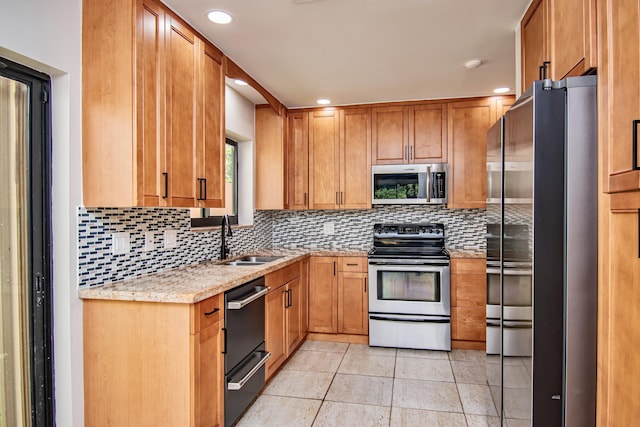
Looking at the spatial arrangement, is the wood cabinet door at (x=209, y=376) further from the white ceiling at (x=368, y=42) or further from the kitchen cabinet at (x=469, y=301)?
the kitchen cabinet at (x=469, y=301)

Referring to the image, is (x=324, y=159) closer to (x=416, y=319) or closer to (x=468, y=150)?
(x=468, y=150)

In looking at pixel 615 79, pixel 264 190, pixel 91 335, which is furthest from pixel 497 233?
pixel 264 190

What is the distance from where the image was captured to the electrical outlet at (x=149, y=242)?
246 cm

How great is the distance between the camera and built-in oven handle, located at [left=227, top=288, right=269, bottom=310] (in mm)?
2266

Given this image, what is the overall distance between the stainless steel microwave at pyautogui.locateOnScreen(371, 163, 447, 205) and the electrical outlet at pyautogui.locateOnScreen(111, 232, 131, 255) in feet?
8.31

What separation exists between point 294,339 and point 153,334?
6.07ft

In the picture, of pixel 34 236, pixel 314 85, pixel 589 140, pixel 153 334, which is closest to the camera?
pixel 589 140

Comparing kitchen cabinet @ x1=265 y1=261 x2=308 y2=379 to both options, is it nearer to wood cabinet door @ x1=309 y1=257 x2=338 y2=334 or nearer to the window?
wood cabinet door @ x1=309 y1=257 x2=338 y2=334

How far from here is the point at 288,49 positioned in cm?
277

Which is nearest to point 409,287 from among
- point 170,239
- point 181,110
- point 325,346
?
point 325,346

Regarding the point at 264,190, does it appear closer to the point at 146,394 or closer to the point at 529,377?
the point at 146,394

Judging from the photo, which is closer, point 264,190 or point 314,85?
point 314,85

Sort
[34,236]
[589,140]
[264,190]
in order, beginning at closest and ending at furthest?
[589,140] → [34,236] → [264,190]

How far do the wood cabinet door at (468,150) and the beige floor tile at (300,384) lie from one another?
6.91 ft
